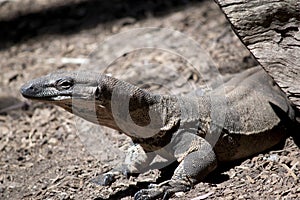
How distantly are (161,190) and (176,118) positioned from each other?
0.70 metres

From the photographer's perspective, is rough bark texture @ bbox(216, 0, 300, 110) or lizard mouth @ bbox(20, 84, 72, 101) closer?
rough bark texture @ bbox(216, 0, 300, 110)

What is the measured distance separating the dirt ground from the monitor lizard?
137 mm

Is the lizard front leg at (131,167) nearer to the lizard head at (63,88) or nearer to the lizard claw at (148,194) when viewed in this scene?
the lizard claw at (148,194)

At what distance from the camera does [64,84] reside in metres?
4.68

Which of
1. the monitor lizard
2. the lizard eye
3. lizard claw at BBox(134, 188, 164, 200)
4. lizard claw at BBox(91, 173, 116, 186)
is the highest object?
the lizard eye

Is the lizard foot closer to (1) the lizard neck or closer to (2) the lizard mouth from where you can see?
(1) the lizard neck

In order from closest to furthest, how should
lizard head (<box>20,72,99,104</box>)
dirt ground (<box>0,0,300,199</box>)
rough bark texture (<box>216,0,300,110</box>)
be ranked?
rough bark texture (<box>216,0,300,110</box>), lizard head (<box>20,72,99,104</box>), dirt ground (<box>0,0,300,199</box>)

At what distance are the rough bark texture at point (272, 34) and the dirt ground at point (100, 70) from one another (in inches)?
33.3

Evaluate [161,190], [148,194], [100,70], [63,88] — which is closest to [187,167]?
[161,190]

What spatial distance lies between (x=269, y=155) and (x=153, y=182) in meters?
1.08

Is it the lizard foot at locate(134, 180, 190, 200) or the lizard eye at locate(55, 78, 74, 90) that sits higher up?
the lizard eye at locate(55, 78, 74, 90)

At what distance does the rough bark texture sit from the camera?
4.55 metres

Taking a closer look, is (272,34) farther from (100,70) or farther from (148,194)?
(100,70)

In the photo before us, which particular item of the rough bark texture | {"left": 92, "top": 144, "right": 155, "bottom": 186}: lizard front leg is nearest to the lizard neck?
{"left": 92, "top": 144, "right": 155, "bottom": 186}: lizard front leg
